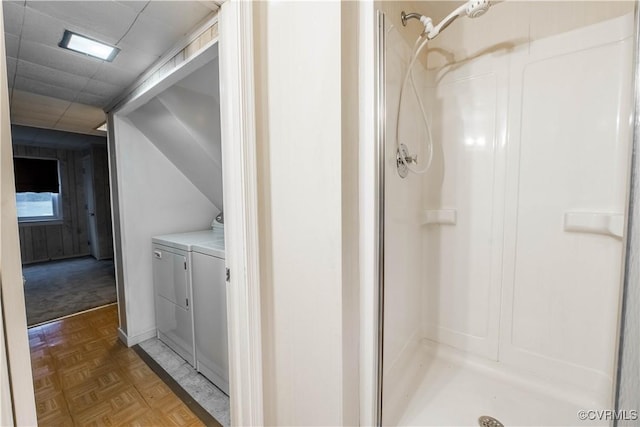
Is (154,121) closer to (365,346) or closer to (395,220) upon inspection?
(395,220)

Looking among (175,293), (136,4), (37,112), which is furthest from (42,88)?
(175,293)

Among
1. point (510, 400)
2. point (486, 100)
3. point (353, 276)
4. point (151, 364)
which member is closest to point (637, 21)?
point (486, 100)

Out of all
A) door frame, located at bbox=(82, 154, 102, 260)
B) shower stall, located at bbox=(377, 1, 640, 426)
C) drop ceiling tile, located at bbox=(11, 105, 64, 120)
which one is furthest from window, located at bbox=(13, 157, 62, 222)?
shower stall, located at bbox=(377, 1, 640, 426)

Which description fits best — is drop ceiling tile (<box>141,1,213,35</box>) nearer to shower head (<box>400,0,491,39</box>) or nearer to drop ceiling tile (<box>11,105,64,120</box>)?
shower head (<box>400,0,491,39</box>)

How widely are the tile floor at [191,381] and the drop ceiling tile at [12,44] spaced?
213 centimetres

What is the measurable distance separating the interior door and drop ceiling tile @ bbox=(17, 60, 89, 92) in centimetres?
404

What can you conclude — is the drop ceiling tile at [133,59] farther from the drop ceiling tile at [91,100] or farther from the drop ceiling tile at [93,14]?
the drop ceiling tile at [91,100]

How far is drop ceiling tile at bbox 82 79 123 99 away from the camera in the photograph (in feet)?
6.25

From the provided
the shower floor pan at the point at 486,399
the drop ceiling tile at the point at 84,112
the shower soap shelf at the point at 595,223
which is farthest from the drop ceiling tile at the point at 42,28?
the shower soap shelf at the point at 595,223

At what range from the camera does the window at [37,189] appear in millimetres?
4777

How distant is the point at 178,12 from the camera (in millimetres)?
1209

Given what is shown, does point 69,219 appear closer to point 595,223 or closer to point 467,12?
point 467,12

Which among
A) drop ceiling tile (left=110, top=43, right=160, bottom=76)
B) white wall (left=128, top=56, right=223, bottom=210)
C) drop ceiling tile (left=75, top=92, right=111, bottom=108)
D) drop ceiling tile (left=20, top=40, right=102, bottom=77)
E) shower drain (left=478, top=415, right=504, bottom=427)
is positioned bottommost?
shower drain (left=478, top=415, right=504, bottom=427)

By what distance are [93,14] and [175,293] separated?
67.0 inches
